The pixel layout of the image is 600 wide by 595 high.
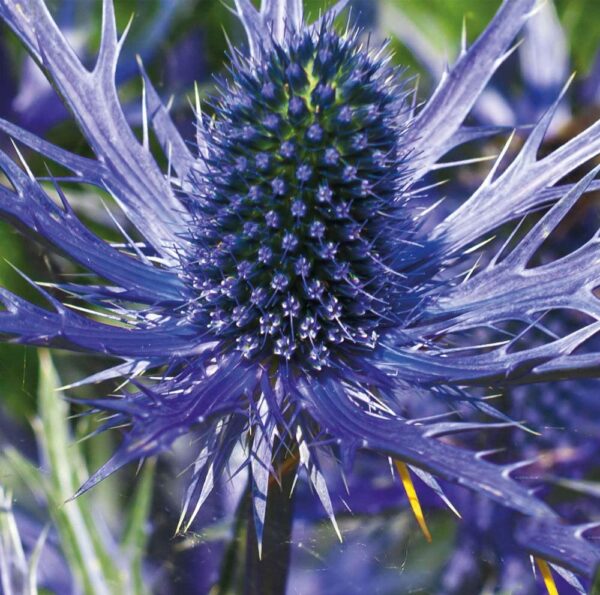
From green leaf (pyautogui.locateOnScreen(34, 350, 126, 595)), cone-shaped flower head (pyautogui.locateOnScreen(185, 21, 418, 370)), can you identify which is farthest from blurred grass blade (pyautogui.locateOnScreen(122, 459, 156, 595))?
cone-shaped flower head (pyautogui.locateOnScreen(185, 21, 418, 370))

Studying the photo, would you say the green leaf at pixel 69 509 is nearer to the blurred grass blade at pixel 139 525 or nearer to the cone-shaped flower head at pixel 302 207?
the blurred grass blade at pixel 139 525

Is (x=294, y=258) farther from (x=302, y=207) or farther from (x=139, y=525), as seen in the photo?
(x=139, y=525)

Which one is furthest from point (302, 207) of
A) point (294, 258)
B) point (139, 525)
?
point (139, 525)

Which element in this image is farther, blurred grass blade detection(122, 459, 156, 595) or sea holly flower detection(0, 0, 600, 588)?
blurred grass blade detection(122, 459, 156, 595)

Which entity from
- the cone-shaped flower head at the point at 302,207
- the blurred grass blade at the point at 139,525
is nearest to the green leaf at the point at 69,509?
the blurred grass blade at the point at 139,525

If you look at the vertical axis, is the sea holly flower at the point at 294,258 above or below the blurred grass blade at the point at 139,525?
above

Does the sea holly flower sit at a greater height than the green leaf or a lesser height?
greater

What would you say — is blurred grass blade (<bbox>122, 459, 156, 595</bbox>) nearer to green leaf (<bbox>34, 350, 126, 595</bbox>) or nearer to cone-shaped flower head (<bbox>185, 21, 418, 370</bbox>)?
green leaf (<bbox>34, 350, 126, 595</bbox>)

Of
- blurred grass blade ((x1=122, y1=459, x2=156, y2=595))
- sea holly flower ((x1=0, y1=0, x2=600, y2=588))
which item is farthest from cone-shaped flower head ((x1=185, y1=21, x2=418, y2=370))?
blurred grass blade ((x1=122, y1=459, x2=156, y2=595))

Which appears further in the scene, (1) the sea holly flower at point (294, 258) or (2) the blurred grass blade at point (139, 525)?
(2) the blurred grass blade at point (139, 525)
